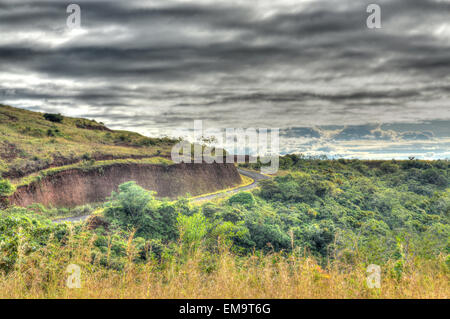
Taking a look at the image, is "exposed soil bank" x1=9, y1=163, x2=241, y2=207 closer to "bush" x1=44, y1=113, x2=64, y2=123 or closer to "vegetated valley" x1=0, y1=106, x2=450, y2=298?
"vegetated valley" x1=0, y1=106, x2=450, y2=298

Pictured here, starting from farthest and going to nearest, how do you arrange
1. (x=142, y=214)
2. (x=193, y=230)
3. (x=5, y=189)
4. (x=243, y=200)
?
(x=243, y=200) < (x=5, y=189) < (x=142, y=214) < (x=193, y=230)

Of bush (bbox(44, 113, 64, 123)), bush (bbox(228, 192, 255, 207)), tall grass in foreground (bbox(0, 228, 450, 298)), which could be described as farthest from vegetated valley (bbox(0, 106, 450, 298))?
bush (bbox(44, 113, 64, 123))

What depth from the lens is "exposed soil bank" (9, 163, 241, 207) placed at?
114ft

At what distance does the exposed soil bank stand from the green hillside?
344 cm

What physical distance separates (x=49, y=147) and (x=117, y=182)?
1125 cm

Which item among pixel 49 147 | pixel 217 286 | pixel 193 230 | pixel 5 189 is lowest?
pixel 193 230

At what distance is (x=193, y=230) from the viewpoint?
19953 millimetres

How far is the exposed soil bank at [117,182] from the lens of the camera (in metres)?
34.8

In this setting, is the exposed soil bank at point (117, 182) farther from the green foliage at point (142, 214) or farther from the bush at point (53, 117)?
the bush at point (53, 117)

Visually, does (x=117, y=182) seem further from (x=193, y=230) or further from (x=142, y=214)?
(x=193, y=230)

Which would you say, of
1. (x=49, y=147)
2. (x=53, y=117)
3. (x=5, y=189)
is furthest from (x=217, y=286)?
(x=53, y=117)

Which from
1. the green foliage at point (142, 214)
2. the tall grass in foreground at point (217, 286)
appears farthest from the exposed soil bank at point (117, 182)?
the tall grass in foreground at point (217, 286)
